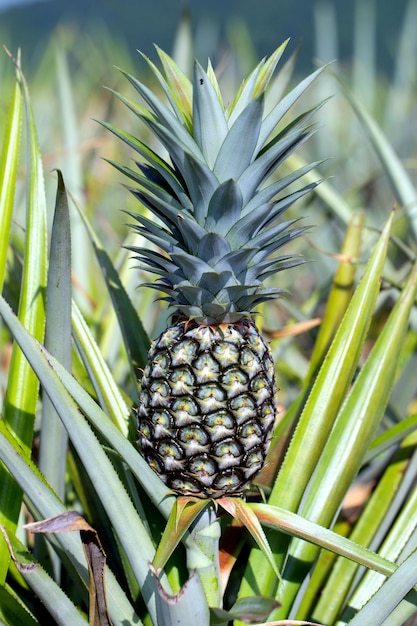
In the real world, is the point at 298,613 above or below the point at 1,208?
below

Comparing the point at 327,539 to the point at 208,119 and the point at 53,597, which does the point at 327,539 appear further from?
the point at 208,119

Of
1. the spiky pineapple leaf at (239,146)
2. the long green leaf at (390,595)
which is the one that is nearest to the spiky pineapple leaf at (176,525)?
the long green leaf at (390,595)

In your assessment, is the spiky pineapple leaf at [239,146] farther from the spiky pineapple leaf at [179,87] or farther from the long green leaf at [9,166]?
the long green leaf at [9,166]

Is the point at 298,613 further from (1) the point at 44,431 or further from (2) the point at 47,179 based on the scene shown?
(2) the point at 47,179

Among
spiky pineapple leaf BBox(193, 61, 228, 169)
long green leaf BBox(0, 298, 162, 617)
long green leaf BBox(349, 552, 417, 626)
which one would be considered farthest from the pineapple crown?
long green leaf BBox(349, 552, 417, 626)

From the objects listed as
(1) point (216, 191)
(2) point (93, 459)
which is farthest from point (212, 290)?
(2) point (93, 459)

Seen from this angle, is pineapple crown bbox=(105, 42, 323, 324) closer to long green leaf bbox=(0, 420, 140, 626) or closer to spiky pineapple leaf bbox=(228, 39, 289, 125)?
spiky pineapple leaf bbox=(228, 39, 289, 125)

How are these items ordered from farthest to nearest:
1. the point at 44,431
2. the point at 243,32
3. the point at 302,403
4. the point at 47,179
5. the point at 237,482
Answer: the point at 243,32, the point at 47,179, the point at 302,403, the point at 44,431, the point at 237,482

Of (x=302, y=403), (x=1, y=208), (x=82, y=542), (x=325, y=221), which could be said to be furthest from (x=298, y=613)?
(x=325, y=221)
